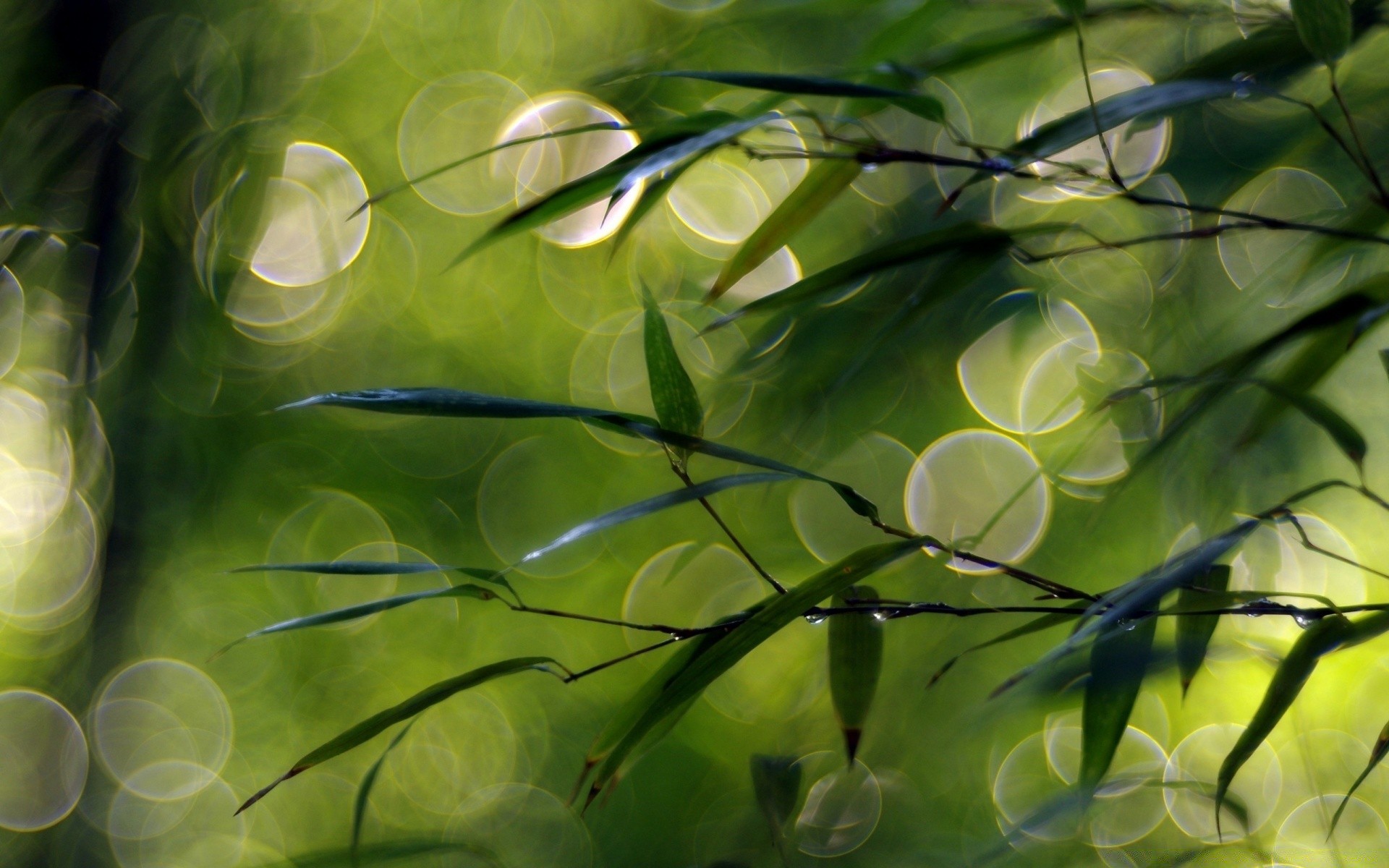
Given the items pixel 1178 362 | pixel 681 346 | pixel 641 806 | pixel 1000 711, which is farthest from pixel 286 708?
pixel 1000 711

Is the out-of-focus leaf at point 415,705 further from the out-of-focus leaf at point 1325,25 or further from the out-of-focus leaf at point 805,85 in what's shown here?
the out-of-focus leaf at point 1325,25

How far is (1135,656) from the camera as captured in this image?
37cm

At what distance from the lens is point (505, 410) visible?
12.8 inches

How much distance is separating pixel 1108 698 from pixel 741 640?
16 cm

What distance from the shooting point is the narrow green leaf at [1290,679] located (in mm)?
341

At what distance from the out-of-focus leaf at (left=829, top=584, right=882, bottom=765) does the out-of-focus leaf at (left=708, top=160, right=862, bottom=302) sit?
165 millimetres

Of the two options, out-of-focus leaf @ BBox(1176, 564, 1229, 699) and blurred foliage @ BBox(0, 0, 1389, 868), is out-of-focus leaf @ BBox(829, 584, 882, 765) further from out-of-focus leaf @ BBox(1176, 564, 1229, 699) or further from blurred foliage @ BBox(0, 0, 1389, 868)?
out-of-focus leaf @ BBox(1176, 564, 1229, 699)

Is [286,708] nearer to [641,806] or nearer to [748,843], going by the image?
[641,806]

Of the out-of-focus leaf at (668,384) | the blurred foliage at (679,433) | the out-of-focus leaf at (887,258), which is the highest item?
the out-of-focus leaf at (887,258)

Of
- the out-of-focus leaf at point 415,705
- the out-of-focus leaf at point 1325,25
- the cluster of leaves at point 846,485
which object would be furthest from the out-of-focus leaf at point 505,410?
the out-of-focus leaf at point 1325,25

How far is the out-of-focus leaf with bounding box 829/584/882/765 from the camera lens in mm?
414

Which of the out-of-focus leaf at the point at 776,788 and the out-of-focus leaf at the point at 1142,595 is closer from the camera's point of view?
the out-of-focus leaf at the point at 1142,595

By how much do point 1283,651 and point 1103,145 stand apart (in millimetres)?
558

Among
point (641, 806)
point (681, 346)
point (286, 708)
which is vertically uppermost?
point (681, 346)
